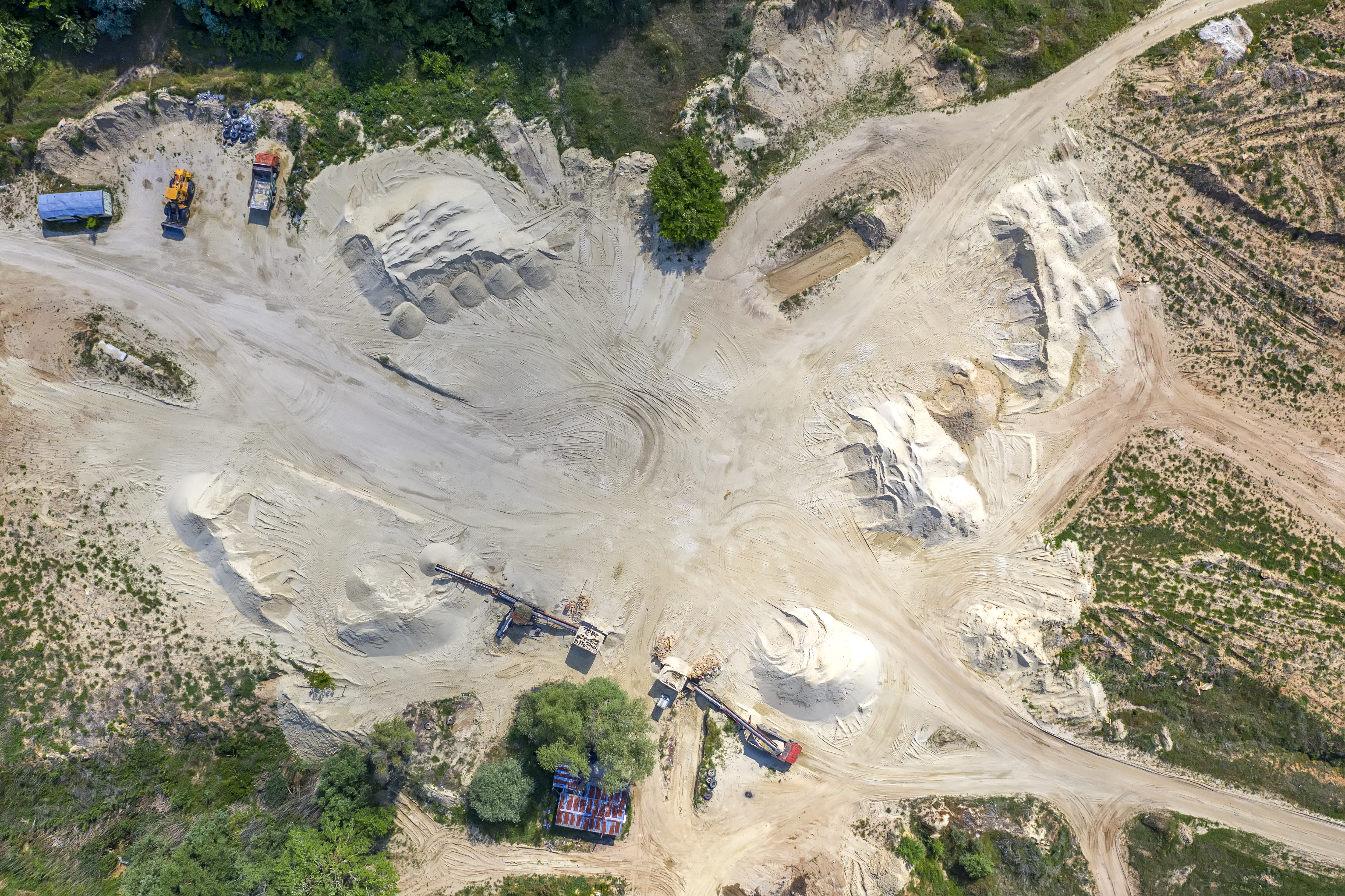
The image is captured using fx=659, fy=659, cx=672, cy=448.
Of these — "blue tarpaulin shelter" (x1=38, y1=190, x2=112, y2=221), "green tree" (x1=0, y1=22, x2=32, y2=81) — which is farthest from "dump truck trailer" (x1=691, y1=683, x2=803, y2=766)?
"green tree" (x1=0, y1=22, x2=32, y2=81)

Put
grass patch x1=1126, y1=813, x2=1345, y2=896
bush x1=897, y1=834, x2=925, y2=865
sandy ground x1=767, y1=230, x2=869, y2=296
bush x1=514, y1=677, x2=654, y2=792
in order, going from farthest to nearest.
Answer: sandy ground x1=767, y1=230, x2=869, y2=296
bush x1=897, y1=834, x2=925, y2=865
grass patch x1=1126, y1=813, x2=1345, y2=896
bush x1=514, y1=677, x2=654, y2=792

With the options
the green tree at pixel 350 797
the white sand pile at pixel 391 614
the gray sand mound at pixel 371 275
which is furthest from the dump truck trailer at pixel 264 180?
the green tree at pixel 350 797

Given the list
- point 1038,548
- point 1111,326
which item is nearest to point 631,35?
point 1111,326

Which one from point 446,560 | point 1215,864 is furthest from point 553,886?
point 1215,864

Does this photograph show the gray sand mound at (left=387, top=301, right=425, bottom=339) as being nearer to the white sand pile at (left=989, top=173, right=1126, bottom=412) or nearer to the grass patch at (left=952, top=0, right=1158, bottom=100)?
the white sand pile at (left=989, top=173, right=1126, bottom=412)

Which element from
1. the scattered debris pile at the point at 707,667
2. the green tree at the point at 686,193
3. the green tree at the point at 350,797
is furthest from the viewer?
the scattered debris pile at the point at 707,667

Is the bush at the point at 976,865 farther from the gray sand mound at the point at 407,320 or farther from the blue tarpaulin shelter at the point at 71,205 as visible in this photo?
the blue tarpaulin shelter at the point at 71,205

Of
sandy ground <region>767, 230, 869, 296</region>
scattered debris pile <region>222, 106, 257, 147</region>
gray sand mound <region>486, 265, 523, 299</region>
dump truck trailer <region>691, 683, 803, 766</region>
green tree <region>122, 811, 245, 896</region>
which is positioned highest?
scattered debris pile <region>222, 106, 257, 147</region>
